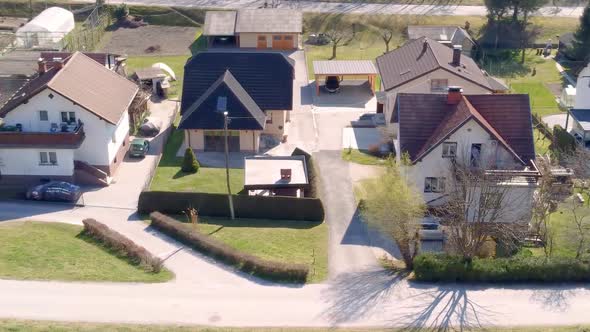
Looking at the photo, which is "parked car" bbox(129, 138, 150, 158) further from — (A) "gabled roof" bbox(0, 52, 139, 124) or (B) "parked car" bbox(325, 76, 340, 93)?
(B) "parked car" bbox(325, 76, 340, 93)

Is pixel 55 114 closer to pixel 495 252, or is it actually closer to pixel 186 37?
pixel 495 252

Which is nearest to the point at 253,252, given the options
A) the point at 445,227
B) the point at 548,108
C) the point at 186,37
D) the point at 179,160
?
the point at 445,227

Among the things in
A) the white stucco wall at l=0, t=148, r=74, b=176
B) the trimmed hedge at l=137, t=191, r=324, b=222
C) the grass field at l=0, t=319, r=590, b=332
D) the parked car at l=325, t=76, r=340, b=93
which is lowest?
the grass field at l=0, t=319, r=590, b=332

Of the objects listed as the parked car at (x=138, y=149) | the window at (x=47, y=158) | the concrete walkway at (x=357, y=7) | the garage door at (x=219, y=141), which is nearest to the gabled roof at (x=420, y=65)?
the garage door at (x=219, y=141)

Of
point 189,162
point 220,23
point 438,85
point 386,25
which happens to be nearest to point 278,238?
point 189,162

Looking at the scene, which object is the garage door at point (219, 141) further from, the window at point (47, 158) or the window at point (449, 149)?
the window at point (449, 149)

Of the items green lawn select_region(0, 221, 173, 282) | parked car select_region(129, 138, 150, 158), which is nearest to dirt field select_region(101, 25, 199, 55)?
parked car select_region(129, 138, 150, 158)
